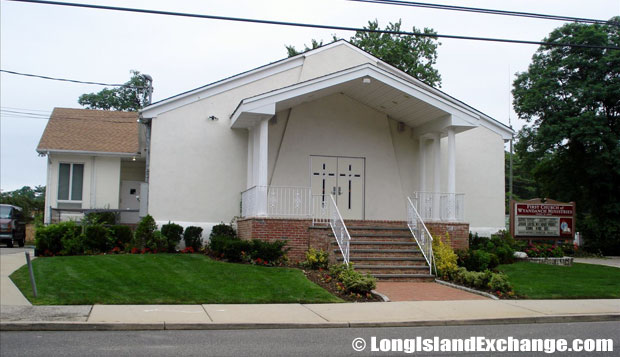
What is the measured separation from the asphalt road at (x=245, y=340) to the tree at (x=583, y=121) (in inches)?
773

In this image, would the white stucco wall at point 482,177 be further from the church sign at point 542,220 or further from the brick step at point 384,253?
the brick step at point 384,253

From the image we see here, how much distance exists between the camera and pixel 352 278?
42.8 ft

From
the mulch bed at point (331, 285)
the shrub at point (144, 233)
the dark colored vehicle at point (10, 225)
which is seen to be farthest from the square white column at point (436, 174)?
the dark colored vehicle at point (10, 225)

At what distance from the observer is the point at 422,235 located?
1698cm

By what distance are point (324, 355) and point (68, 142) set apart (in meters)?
19.1

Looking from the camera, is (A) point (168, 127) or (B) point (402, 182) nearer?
(A) point (168, 127)

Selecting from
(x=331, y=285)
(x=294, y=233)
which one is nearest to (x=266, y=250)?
(x=294, y=233)

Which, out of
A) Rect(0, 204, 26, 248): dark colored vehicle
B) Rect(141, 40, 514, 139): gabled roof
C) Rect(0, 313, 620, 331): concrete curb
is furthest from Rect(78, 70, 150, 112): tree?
Rect(0, 313, 620, 331): concrete curb

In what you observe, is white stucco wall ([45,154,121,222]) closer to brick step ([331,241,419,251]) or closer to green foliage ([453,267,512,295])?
brick step ([331,241,419,251])

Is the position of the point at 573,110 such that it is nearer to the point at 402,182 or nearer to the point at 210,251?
the point at 402,182

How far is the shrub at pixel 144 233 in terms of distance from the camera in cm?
1806

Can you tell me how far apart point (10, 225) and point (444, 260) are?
58.5 feet

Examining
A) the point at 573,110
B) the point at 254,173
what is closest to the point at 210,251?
the point at 254,173

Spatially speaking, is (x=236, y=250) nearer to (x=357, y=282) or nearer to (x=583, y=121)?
(x=357, y=282)
